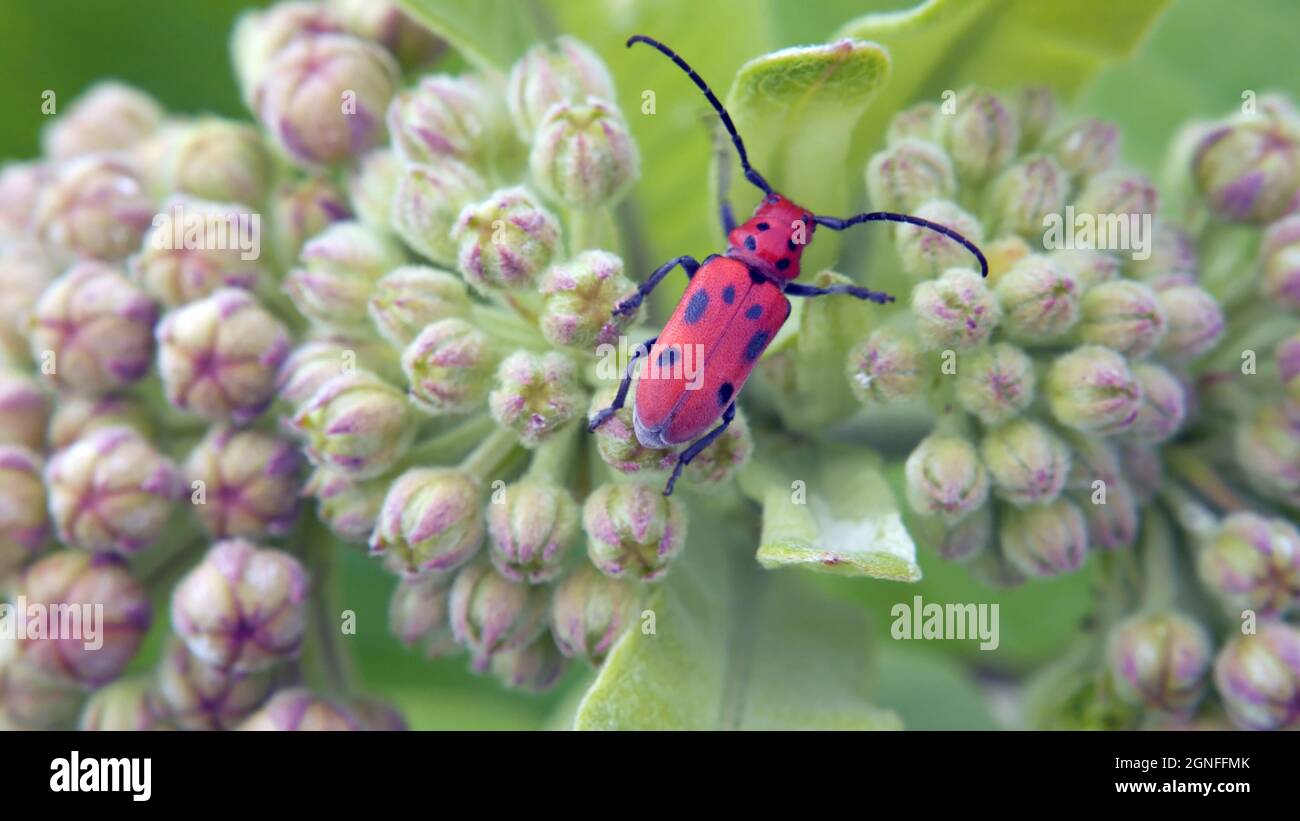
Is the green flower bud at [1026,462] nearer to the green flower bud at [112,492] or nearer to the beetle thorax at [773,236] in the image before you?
the beetle thorax at [773,236]

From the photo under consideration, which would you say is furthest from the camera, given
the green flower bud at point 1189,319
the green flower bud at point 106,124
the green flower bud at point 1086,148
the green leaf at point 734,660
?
the green flower bud at point 106,124

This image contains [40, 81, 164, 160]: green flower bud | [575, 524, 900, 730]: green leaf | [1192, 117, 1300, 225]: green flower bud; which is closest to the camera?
[575, 524, 900, 730]: green leaf

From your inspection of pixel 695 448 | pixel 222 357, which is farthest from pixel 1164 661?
pixel 222 357

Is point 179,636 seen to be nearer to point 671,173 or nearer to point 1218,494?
point 671,173

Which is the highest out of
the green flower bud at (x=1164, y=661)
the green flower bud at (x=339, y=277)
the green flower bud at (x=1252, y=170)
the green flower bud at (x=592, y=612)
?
the green flower bud at (x=1252, y=170)

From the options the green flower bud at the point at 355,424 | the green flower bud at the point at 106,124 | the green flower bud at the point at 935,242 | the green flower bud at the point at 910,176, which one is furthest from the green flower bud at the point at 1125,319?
the green flower bud at the point at 106,124

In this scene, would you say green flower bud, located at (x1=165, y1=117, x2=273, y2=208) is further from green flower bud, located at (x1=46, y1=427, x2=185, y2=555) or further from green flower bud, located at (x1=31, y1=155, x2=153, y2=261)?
green flower bud, located at (x1=46, y1=427, x2=185, y2=555)

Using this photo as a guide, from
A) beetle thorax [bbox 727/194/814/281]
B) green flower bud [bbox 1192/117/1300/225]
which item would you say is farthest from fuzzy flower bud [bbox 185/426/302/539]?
green flower bud [bbox 1192/117/1300/225]
